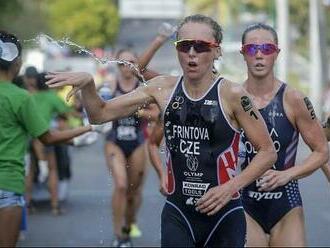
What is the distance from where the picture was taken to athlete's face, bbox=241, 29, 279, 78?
579 cm

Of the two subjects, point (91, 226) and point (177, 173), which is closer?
point (177, 173)

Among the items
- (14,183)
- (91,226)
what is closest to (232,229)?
(14,183)

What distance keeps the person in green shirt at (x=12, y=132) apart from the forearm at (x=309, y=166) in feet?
5.80

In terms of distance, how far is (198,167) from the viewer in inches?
194

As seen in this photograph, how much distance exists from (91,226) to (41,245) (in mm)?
1191

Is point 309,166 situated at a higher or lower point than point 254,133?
lower

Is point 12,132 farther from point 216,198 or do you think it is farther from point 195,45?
point 216,198

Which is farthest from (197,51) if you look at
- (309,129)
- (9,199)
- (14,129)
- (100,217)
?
(100,217)

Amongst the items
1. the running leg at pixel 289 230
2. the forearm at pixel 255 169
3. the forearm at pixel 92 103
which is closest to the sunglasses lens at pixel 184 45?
the forearm at pixel 92 103

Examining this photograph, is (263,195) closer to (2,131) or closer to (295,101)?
(295,101)

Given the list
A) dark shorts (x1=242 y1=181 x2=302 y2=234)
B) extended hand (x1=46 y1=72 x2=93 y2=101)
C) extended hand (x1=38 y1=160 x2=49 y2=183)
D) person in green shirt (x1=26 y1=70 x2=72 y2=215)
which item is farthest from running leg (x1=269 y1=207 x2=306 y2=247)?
extended hand (x1=38 y1=160 x2=49 y2=183)

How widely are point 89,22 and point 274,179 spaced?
46.7 metres

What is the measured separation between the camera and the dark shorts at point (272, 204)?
5.77 m

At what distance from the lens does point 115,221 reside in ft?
30.2
